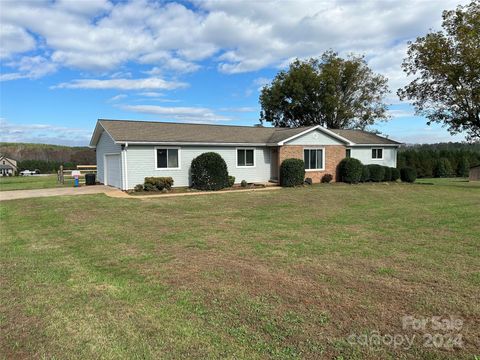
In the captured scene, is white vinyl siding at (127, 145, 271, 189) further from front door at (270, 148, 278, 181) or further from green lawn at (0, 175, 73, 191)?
green lawn at (0, 175, 73, 191)

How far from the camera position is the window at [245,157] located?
20703mm

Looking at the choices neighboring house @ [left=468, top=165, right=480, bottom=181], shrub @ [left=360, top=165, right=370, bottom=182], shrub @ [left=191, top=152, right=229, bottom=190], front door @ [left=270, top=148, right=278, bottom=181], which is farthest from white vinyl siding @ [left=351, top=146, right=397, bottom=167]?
shrub @ [left=191, top=152, right=229, bottom=190]

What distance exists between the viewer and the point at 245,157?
2092 cm

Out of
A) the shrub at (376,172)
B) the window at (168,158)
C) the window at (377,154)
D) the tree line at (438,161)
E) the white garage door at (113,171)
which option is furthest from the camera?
the tree line at (438,161)

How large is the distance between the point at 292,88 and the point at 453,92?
1601cm

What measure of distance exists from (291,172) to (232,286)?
51.5 feet

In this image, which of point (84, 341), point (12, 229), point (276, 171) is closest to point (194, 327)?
point (84, 341)

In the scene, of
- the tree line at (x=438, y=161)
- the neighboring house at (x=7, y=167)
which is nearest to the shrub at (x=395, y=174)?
the tree line at (x=438, y=161)

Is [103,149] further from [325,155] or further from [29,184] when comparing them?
[325,155]

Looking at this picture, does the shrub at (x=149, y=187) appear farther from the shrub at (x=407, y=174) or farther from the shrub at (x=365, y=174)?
the shrub at (x=407, y=174)

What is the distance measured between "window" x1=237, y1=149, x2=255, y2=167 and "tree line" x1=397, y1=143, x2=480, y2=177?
16692mm

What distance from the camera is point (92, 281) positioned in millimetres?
4992

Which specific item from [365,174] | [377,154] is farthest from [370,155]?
[365,174]

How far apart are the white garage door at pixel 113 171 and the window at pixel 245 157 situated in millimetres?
6750
